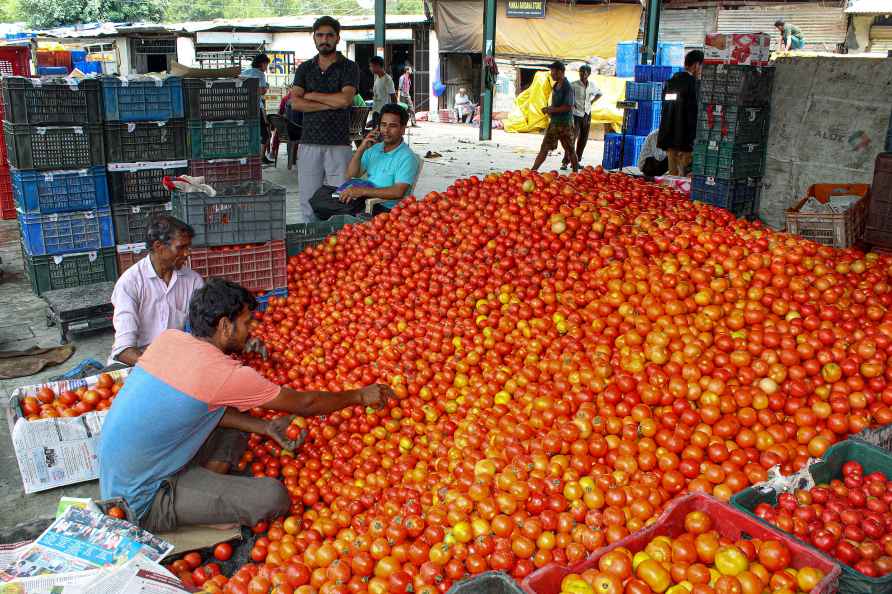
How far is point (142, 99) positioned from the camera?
22.2 feet

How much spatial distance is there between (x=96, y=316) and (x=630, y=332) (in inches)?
176

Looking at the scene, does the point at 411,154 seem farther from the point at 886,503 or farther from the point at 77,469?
the point at 886,503

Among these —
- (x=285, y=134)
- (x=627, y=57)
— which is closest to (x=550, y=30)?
(x=627, y=57)

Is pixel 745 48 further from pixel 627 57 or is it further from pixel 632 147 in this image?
pixel 627 57

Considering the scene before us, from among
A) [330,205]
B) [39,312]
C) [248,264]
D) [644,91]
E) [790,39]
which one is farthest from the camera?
[790,39]

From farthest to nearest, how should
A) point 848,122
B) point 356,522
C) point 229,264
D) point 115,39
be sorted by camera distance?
1. point 115,39
2. point 848,122
3. point 229,264
4. point 356,522

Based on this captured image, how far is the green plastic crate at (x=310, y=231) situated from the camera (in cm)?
632

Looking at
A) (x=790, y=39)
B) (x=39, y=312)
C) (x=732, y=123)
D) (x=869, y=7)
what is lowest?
(x=39, y=312)

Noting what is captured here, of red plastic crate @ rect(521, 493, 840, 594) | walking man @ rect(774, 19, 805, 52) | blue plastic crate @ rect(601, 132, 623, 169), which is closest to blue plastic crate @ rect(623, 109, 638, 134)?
blue plastic crate @ rect(601, 132, 623, 169)

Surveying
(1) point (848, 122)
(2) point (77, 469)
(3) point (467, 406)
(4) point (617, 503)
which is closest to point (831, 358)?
(4) point (617, 503)

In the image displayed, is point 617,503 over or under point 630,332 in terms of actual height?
under

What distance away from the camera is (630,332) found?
3.73m

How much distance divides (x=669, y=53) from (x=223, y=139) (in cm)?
1779

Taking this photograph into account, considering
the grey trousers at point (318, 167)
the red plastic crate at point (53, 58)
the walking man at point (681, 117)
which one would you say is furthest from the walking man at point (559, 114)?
the red plastic crate at point (53, 58)
